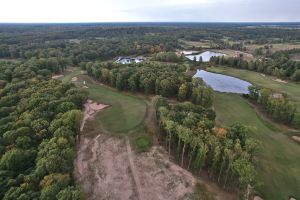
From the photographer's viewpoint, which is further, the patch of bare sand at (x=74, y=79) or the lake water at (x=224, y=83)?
the lake water at (x=224, y=83)

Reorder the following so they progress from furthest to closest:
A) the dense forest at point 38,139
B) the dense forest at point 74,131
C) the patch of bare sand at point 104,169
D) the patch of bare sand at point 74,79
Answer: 1. the patch of bare sand at point 74,79
2. the patch of bare sand at point 104,169
3. the dense forest at point 74,131
4. the dense forest at point 38,139

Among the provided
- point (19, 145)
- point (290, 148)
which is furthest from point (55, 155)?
point (290, 148)

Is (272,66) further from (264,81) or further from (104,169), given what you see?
(104,169)

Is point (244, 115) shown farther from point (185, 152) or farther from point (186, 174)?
point (186, 174)

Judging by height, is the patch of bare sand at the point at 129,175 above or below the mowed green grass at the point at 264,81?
above

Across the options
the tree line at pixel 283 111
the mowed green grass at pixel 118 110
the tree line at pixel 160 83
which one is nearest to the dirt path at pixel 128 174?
the mowed green grass at pixel 118 110

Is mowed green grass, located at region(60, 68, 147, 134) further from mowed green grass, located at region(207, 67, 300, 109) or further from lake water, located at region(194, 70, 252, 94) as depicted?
mowed green grass, located at region(207, 67, 300, 109)

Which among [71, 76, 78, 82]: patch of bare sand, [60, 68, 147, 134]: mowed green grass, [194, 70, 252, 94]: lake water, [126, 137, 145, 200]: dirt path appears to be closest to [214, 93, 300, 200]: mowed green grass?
[194, 70, 252, 94]: lake water

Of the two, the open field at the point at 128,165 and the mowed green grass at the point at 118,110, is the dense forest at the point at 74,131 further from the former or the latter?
the mowed green grass at the point at 118,110
